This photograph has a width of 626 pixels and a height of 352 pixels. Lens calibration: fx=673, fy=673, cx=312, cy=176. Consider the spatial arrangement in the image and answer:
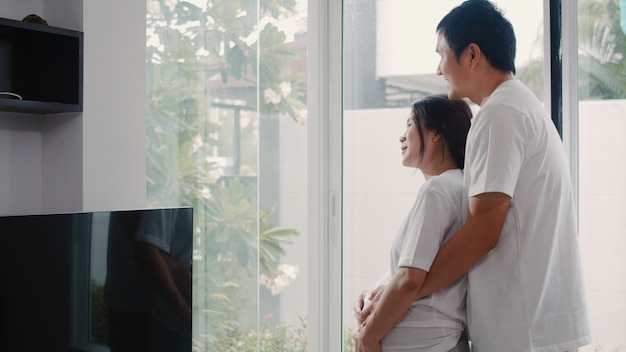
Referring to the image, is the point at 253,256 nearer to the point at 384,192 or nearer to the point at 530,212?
the point at 384,192

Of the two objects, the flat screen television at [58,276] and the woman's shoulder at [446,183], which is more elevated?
the woman's shoulder at [446,183]

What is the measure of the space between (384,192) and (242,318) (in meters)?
0.86

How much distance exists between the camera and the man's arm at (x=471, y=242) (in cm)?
193

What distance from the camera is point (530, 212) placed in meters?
1.96

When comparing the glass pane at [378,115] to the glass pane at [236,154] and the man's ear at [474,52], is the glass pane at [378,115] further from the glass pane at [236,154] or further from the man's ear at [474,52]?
the man's ear at [474,52]

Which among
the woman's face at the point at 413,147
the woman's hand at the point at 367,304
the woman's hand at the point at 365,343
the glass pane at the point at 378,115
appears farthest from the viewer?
the glass pane at the point at 378,115

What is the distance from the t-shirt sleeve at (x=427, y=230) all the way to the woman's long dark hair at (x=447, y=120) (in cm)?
26

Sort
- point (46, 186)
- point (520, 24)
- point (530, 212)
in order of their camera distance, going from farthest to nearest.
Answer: point (520, 24) → point (46, 186) → point (530, 212)

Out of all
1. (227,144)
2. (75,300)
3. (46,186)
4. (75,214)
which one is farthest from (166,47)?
(75,300)

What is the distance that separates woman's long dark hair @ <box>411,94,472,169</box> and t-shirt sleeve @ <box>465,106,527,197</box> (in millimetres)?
238

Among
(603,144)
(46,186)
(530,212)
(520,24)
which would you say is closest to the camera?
(530,212)

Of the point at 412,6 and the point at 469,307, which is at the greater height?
the point at 412,6

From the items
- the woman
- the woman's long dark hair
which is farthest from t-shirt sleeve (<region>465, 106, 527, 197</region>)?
the woman's long dark hair

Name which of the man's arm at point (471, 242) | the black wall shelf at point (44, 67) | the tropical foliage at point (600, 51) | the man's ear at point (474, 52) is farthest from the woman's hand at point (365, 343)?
the tropical foliage at point (600, 51)
